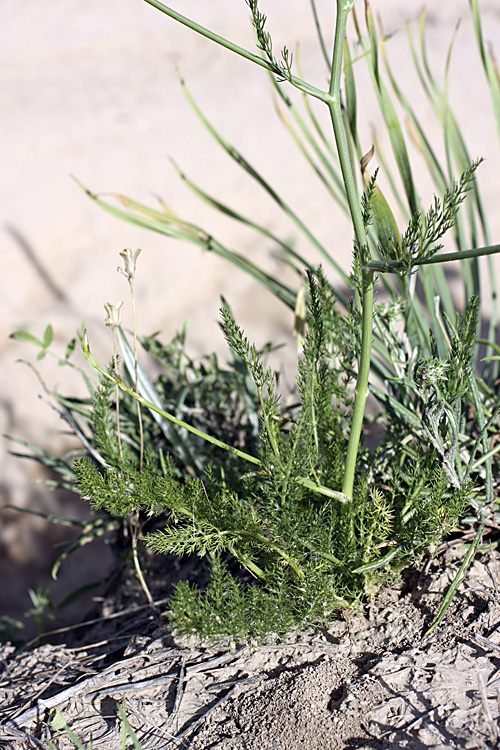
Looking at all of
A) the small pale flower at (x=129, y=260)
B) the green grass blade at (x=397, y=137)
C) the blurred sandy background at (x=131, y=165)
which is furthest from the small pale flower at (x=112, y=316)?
the blurred sandy background at (x=131, y=165)

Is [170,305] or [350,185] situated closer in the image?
[350,185]

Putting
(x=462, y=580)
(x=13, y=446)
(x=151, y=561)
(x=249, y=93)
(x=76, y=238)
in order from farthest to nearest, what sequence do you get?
(x=249, y=93)
(x=76, y=238)
(x=13, y=446)
(x=151, y=561)
(x=462, y=580)

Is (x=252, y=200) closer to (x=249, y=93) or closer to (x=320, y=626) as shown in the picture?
(x=249, y=93)

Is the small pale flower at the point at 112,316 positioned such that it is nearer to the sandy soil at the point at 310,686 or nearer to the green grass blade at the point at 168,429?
the green grass blade at the point at 168,429

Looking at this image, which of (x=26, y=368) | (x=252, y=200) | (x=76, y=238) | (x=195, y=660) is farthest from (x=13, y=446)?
(x=195, y=660)

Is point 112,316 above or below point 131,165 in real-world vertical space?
below

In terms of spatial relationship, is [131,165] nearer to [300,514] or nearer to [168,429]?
[168,429]

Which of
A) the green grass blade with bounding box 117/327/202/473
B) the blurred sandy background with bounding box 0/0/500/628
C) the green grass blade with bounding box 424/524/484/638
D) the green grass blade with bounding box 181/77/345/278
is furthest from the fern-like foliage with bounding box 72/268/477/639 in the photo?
the blurred sandy background with bounding box 0/0/500/628

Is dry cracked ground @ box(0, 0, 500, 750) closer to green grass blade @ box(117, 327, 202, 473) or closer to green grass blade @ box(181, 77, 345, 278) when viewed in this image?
green grass blade @ box(117, 327, 202, 473)

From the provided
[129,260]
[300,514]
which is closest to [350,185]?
[129,260]
